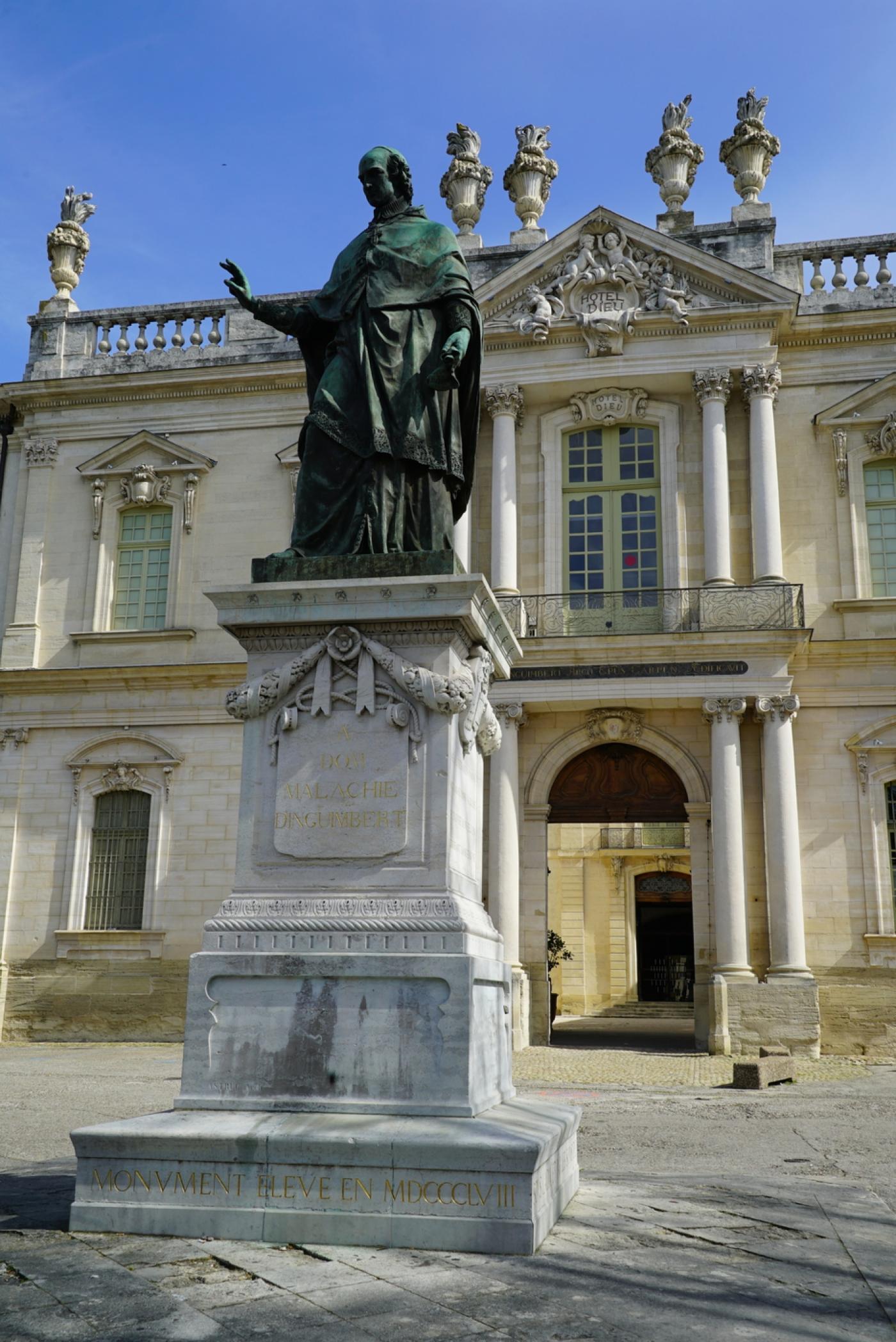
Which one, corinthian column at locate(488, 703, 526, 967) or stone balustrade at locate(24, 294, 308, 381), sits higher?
stone balustrade at locate(24, 294, 308, 381)

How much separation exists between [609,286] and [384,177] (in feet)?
50.3

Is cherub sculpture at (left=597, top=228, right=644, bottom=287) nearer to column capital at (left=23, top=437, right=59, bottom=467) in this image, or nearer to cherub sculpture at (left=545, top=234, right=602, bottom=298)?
cherub sculpture at (left=545, top=234, right=602, bottom=298)

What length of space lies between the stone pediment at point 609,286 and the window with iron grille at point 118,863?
10.1m

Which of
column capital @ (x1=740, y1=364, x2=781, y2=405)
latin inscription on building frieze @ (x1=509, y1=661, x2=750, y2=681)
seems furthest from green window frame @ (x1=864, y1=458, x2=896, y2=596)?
latin inscription on building frieze @ (x1=509, y1=661, x2=750, y2=681)

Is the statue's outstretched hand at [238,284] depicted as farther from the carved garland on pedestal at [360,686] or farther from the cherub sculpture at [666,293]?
the cherub sculpture at [666,293]

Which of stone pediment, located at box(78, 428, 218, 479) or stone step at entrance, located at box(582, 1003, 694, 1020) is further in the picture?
stone step at entrance, located at box(582, 1003, 694, 1020)

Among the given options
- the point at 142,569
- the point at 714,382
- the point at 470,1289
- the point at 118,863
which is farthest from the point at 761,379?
the point at 470,1289

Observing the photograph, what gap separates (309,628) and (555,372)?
16410 millimetres

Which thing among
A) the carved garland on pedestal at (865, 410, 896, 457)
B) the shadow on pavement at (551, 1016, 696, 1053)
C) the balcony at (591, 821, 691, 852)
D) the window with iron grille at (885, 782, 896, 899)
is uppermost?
the carved garland on pedestal at (865, 410, 896, 457)

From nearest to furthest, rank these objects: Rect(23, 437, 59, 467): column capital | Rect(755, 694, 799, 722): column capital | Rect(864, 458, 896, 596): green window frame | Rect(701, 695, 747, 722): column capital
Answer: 1. Rect(755, 694, 799, 722): column capital
2. Rect(701, 695, 747, 722): column capital
3. Rect(864, 458, 896, 596): green window frame
4. Rect(23, 437, 59, 467): column capital

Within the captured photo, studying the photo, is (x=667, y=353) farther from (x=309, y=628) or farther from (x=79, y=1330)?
(x=79, y=1330)

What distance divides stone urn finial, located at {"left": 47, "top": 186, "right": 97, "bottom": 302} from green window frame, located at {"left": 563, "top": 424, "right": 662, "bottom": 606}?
34.9ft

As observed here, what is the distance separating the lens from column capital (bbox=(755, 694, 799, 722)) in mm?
18922

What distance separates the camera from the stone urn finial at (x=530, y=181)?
22.8 m
